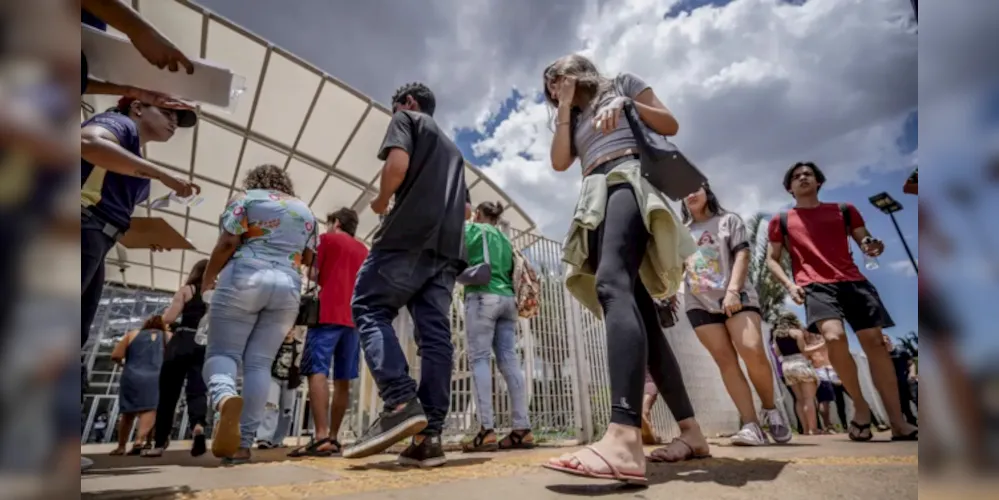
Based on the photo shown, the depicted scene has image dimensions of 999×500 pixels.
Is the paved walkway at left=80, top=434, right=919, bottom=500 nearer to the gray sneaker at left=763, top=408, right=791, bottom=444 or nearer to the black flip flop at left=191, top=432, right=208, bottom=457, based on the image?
the gray sneaker at left=763, top=408, right=791, bottom=444

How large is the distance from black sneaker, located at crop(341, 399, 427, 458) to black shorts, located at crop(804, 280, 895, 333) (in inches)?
94.7

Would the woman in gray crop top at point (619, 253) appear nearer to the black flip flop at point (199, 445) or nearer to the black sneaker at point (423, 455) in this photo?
the black sneaker at point (423, 455)

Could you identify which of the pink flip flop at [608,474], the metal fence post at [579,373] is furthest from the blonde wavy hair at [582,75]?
the metal fence post at [579,373]

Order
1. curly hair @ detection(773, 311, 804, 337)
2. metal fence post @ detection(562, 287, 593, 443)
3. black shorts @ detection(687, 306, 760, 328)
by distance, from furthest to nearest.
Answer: curly hair @ detection(773, 311, 804, 337)
metal fence post @ detection(562, 287, 593, 443)
black shorts @ detection(687, 306, 760, 328)

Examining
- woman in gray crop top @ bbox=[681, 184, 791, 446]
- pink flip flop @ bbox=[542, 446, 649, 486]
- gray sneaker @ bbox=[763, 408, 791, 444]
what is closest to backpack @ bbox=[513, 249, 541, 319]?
woman in gray crop top @ bbox=[681, 184, 791, 446]

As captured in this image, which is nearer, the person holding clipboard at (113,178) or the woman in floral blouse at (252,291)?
the person holding clipboard at (113,178)

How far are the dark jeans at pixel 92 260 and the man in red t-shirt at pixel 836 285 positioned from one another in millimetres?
3625

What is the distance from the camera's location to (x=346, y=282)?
12.0 feet

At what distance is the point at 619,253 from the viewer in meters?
1.67

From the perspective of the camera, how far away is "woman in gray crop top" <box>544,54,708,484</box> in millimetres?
1383

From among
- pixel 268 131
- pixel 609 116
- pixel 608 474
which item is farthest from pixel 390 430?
pixel 268 131

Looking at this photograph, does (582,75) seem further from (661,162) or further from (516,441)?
(516,441)

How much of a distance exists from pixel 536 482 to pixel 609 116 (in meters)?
1.24

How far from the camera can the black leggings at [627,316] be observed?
147 centimetres
